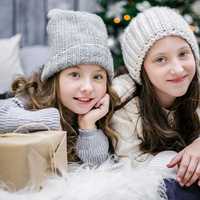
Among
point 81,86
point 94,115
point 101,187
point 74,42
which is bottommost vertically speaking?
point 101,187

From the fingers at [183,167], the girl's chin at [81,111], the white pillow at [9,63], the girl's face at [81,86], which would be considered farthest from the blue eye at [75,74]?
the white pillow at [9,63]

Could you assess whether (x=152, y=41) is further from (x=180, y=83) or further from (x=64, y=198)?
(x=64, y=198)

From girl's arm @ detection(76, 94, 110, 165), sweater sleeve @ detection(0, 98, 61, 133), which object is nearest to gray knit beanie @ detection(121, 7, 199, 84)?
girl's arm @ detection(76, 94, 110, 165)

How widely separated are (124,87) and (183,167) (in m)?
0.48

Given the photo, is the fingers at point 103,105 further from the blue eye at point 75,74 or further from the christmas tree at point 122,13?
the christmas tree at point 122,13

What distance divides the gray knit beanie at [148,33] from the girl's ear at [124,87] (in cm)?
3

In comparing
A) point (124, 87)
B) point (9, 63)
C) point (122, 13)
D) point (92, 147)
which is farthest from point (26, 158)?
point (122, 13)

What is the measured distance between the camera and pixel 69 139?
147 centimetres

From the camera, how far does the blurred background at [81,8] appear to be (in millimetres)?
2607

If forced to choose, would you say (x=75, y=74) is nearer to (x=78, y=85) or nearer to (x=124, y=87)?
(x=78, y=85)

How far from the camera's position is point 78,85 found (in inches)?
56.4

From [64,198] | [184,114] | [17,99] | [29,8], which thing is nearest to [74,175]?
[64,198]

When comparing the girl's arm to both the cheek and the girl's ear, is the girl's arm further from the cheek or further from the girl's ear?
the girl's ear

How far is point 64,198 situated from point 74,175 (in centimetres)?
14
